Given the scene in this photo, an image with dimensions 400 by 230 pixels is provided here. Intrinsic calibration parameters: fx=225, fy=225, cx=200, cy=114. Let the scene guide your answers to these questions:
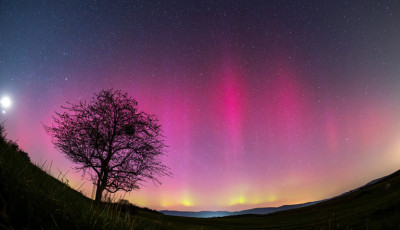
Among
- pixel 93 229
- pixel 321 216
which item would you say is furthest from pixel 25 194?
pixel 321 216

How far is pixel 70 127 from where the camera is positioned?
24359 mm

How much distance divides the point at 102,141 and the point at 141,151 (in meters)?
4.32

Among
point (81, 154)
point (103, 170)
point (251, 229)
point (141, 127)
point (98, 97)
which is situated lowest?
point (251, 229)

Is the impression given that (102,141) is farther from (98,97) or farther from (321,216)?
(321,216)

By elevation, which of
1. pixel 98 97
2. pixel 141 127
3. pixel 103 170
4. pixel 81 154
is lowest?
pixel 103 170

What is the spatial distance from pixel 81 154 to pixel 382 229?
85.9 feet

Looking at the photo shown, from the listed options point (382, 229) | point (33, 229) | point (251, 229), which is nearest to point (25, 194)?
point (33, 229)

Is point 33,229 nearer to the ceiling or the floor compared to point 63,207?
nearer to the floor

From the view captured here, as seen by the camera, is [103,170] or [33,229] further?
[103,170]

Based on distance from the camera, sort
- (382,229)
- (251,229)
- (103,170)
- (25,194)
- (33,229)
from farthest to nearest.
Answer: (251,229) → (103,170) → (382,229) → (25,194) → (33,229)

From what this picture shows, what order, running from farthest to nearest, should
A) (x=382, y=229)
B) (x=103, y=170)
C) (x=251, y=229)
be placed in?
(x=251, y=229) → (x=103, y=170) → (x=382, y=229)

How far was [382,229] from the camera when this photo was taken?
10.7 feet

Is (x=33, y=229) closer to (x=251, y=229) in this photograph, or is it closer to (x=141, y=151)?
(x=141, y=151)

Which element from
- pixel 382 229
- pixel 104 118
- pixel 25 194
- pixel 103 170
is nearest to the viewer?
pixel 25 194
